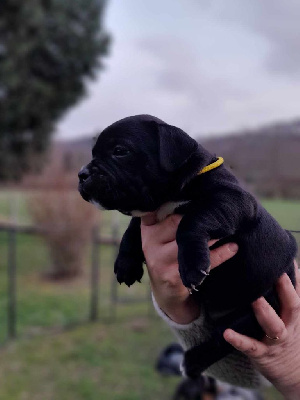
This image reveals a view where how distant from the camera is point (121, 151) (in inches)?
50.4

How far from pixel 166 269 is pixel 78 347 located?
195 inches

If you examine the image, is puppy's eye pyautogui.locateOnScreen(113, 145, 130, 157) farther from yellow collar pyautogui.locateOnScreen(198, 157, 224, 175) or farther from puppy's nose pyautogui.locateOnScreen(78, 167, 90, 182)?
yellow collar pyautogui.locateOnScreen(198, 157, 224, 175)

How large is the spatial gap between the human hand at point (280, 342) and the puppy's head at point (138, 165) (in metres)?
0.42

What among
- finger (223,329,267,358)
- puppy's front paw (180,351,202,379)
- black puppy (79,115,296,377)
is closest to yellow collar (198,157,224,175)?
black puppy (79,115,296,377)

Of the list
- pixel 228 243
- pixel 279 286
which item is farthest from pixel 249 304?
pixel 228 243

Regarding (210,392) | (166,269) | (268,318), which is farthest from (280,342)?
(210,392)

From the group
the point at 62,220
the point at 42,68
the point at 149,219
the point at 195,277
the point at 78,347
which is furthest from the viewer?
the point at 42,68

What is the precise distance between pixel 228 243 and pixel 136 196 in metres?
0.29

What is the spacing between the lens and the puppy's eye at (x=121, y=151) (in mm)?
1279

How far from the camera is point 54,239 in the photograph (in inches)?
357

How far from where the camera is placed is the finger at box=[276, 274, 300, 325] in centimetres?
140

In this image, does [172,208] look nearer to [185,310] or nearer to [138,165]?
[138,165]

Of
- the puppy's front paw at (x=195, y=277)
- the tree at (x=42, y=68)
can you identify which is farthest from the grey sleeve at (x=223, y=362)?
the tree at (x=42, y=68)

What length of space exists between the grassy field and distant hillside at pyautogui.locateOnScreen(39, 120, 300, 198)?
0.44m
